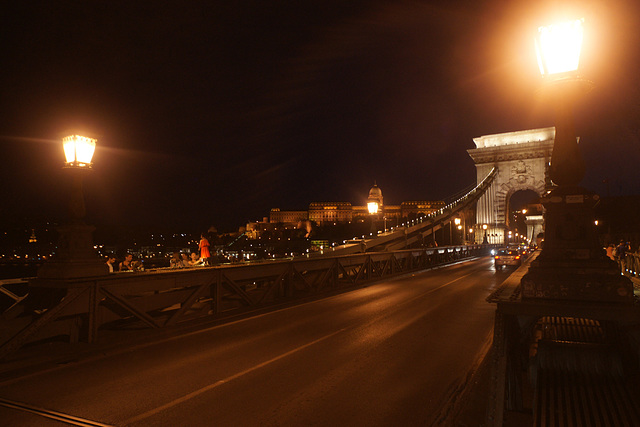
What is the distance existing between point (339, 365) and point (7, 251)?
355 ft

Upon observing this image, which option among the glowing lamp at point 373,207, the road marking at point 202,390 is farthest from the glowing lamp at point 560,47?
the glowing lamp at point 373,207

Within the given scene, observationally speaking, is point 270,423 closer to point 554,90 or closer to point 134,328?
point 554,90

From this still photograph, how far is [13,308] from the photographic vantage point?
24.9 feet

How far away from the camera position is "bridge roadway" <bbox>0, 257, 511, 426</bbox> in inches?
181

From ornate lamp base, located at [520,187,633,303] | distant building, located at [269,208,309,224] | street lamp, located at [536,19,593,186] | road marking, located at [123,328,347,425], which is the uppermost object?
distant building, located at [269,208,309,224]

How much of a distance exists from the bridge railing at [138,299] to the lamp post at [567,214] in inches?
279

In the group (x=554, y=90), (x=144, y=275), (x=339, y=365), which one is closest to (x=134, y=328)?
(x=144, y=275)

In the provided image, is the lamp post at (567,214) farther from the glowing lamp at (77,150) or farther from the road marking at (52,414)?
the glowing lamp at (77,150)

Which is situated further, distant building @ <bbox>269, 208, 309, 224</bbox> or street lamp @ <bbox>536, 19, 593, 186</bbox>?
distant building @ <bbox>269, 208, 309, 224</bbox>

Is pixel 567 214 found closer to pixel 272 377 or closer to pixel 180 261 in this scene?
pixel 272 377

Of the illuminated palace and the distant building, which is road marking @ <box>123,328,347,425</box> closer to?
the illuminated palace

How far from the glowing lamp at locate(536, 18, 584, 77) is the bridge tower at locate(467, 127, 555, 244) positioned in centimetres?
6121

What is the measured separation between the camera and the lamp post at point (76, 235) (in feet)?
26.4

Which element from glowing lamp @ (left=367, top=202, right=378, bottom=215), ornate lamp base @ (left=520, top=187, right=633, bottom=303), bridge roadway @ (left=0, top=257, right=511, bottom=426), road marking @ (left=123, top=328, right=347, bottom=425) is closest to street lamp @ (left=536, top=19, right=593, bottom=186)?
ornate lamp base @ (left=520, top=187, right=633, bottom=303)
